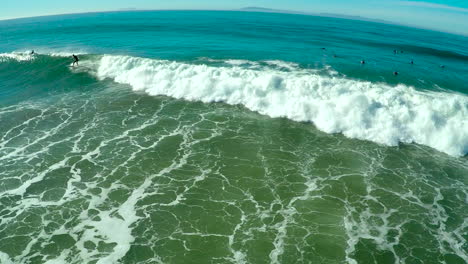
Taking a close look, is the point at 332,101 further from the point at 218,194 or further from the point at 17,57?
the point at 17,57

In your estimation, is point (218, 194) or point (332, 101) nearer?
point (218, 194)

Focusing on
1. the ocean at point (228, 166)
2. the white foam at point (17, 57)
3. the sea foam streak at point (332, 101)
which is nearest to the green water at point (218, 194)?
the ocean at point (228, 166)

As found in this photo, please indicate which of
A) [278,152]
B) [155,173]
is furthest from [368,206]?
[155,173]

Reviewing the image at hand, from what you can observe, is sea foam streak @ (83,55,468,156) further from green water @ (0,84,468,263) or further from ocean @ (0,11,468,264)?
green water @ (0,84,468,263)

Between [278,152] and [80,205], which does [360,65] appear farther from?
[80,205]

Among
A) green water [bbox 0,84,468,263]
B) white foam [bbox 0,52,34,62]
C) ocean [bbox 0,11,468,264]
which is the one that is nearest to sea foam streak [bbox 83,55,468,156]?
ocean [bbox 0,11,468,264]

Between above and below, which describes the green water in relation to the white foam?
below

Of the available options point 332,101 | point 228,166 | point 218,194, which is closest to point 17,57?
point 228,166
